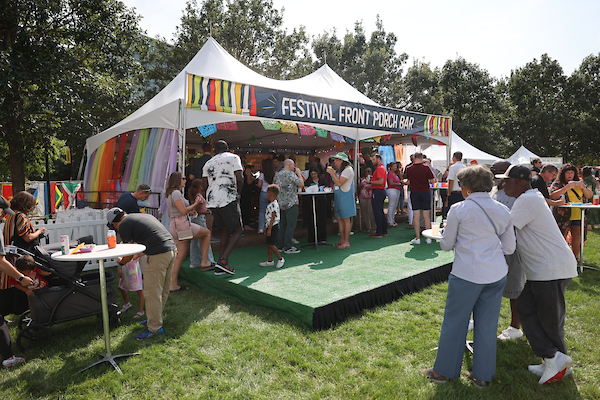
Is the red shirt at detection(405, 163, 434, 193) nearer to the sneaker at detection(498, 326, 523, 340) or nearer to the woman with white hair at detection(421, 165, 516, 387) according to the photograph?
the sneaker at detection(498, 326, 523, 340)

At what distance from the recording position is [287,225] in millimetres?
5895

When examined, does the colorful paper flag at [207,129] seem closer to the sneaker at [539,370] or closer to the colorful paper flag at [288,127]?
the colorful paper flag at [288,127]

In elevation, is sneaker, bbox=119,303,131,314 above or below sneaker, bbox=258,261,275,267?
below

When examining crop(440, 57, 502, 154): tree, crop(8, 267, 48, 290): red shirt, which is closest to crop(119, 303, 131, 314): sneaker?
crop(8, 267, 48, 290): red shirt

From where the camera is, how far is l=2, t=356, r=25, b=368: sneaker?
114 inches

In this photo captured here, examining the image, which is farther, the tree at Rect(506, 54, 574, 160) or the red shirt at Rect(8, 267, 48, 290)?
the tree at Rect(506, 54, 574, 160)

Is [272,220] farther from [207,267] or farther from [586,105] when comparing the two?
[586,105]

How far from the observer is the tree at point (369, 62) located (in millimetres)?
24453

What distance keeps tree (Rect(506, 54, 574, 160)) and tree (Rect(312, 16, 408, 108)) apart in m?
8.89

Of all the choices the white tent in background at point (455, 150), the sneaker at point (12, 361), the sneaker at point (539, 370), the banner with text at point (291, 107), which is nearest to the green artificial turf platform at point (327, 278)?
the sneaker at point (539, 370)

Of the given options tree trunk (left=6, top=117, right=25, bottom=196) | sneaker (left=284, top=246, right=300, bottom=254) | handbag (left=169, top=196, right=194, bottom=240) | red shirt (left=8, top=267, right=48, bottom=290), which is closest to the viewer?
red shirt (left=8, top=267, right=48, bottom=290)

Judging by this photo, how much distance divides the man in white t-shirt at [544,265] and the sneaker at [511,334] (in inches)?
24.3

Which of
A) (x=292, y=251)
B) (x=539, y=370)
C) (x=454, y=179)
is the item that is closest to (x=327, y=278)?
(x=292, y=251)

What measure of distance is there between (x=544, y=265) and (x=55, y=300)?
4082mm
